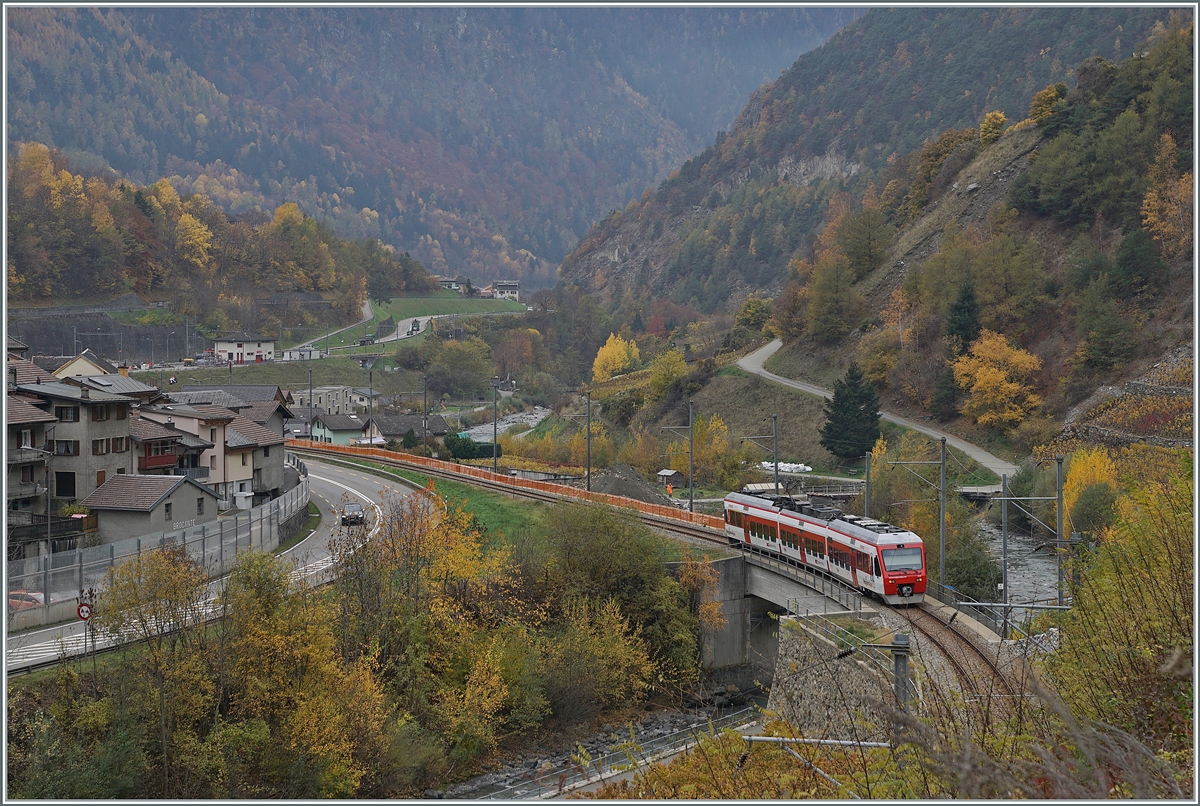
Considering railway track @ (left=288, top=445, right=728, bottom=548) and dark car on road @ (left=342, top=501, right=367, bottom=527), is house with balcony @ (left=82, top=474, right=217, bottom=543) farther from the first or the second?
railway track @ (left=288, top=445, right=728, bottom=548)

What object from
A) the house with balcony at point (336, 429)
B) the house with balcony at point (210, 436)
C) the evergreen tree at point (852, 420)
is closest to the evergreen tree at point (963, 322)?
the evergreen tree at point (852, 420)

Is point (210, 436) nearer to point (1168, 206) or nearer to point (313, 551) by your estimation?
point (313, 551)

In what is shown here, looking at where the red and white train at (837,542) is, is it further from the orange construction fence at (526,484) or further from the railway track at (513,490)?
the orange construction fence at (526,484)

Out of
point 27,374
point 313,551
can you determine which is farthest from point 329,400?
point 313,551

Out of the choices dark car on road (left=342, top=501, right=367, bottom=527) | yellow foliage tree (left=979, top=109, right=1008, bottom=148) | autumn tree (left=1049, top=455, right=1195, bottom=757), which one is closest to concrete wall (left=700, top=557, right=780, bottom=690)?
dark car on road (left=342, top=501, right=367, bottom=527)

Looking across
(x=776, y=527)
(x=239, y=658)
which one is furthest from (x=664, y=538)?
(x=239, y=658)

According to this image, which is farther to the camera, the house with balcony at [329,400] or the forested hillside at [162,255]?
the forested hillside at [162,255]
